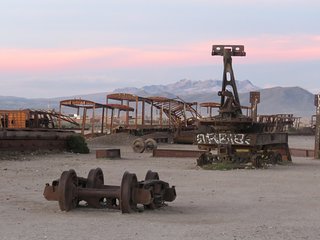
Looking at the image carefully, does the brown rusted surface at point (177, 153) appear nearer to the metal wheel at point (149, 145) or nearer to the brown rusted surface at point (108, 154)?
the brown rusted surface at point (108, 154)

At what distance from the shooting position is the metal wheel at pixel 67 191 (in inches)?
382

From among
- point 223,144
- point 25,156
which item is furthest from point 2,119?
point 223,144

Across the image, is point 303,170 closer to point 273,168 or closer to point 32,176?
point 273,168

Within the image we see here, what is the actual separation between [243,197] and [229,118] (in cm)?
821

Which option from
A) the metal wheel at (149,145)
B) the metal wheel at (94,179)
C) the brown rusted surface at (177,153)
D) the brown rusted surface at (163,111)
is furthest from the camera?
the brown rusted surface at (163,111)

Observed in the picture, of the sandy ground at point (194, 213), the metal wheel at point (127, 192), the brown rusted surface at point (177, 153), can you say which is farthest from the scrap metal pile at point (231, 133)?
the metal wheel at point (127, 192)

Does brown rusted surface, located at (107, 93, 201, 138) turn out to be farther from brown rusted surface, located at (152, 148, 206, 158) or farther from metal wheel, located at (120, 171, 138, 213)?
metal wheel, located at (120, 171, 138, 213)

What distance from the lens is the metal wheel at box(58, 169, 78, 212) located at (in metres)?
9.70

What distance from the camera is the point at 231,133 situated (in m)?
20.4

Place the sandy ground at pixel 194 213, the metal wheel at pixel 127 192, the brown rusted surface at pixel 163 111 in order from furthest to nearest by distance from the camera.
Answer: the brown rusted surface at pixel 163 111
the metal wheel at pixel 127 192
the sandy ground at pixel 194 213

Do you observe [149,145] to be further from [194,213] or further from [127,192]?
[127,192]

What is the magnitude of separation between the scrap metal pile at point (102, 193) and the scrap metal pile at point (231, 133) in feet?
32.7

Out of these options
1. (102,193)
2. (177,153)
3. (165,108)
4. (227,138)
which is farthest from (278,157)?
(165,108)

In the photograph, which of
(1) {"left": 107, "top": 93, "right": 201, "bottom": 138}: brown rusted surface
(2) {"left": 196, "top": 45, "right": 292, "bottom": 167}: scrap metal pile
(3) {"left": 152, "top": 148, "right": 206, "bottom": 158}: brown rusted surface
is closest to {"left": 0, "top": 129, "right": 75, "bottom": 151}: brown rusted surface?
(3) {"left": 152, "top": 148, "right": 206, "bottom": 158}: brown rusted surface
